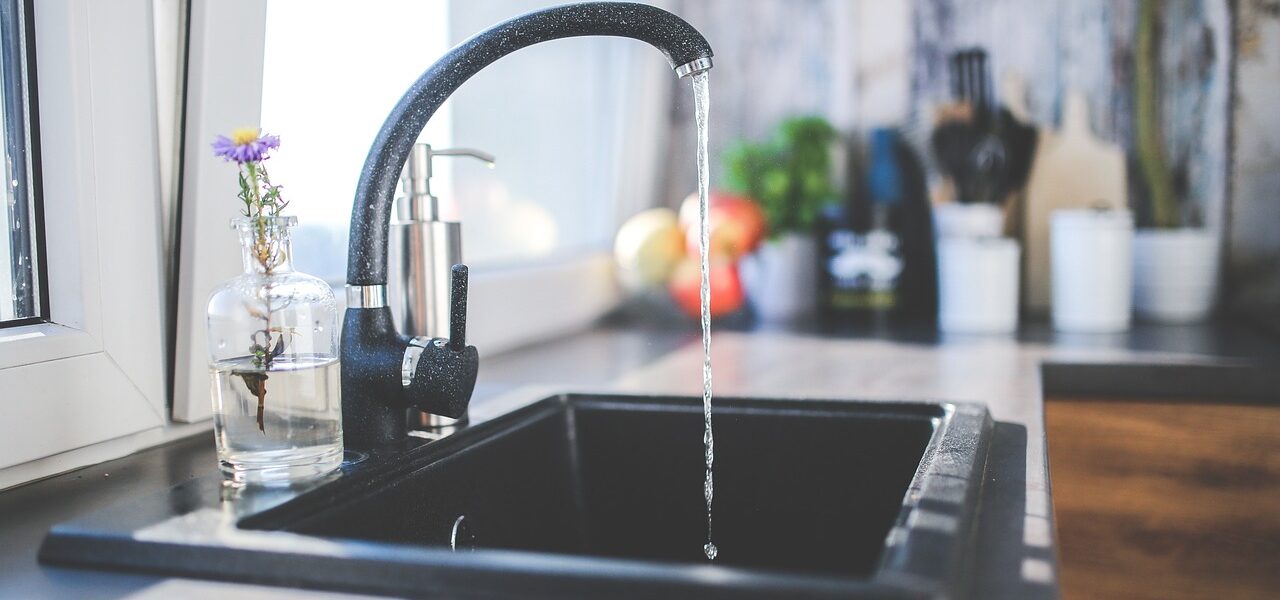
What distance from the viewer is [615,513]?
1057 mm

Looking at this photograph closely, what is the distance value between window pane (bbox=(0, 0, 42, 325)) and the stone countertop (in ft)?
0.45

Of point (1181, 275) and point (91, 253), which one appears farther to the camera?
point (1181, 275)

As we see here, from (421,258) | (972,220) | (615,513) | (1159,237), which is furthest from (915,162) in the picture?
(421,258)

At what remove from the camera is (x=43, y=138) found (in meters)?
0.80

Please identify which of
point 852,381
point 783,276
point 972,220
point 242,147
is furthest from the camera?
point 783,276

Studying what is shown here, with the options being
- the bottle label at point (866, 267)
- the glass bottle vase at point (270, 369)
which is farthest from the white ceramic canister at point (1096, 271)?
the glass bottle vase at point (270, 369)

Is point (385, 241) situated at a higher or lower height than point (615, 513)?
higher

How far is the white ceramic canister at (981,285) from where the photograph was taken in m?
1.74

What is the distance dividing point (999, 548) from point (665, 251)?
1.40 metres

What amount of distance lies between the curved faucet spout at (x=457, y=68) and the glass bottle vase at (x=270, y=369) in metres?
0.10

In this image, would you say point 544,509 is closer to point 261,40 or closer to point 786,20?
point 261,40

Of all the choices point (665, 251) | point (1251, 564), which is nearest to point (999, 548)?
point (1251, 564)

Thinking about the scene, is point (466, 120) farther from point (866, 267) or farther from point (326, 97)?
point (866, 267)

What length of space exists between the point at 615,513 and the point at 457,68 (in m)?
0.46
